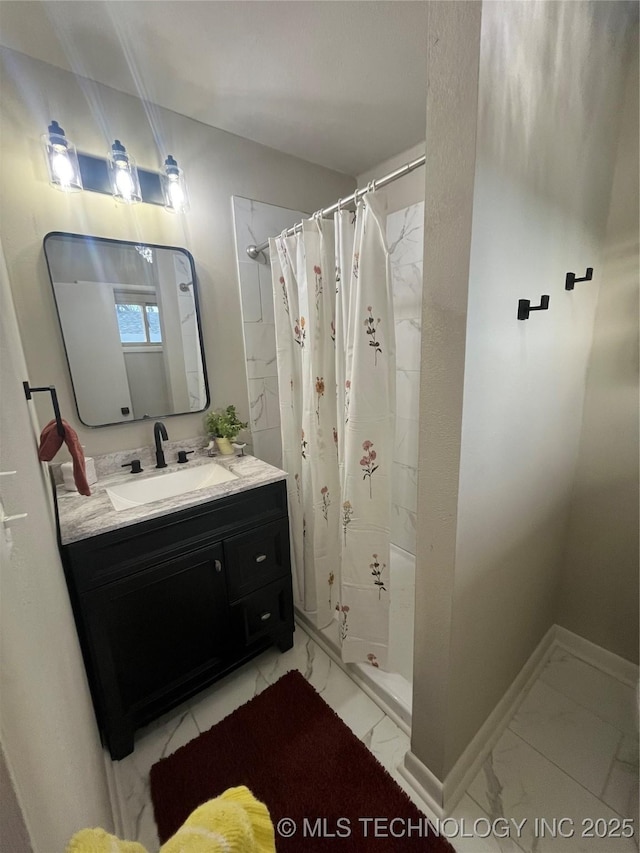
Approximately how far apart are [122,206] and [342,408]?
1.27m

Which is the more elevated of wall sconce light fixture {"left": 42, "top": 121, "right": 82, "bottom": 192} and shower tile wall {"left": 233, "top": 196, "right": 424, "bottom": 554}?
wall sconce light fixture {"left": 42, "top": 121, "right": 82, "bottom": 192}

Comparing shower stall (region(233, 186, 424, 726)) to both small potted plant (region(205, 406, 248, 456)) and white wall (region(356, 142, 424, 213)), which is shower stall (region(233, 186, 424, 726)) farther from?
small potted plant (region(205, 406, 248, 456))

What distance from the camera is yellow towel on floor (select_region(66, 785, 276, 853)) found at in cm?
32

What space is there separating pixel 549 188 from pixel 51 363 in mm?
1800

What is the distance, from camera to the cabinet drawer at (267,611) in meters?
1.47

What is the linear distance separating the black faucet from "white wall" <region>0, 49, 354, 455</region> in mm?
88

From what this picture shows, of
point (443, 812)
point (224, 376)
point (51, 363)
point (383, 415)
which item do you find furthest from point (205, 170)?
point (443, 812)

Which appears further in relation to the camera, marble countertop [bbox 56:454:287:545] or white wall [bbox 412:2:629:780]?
marble countertop [bbox 56:454:287:545]

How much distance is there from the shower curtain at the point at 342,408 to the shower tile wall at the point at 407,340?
650mm

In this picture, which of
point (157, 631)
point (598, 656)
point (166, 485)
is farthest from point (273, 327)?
point (598, 656)

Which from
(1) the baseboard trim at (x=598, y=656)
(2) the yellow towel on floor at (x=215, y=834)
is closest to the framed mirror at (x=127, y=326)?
(2) the yellow towel on floor at (x=215, y=834)

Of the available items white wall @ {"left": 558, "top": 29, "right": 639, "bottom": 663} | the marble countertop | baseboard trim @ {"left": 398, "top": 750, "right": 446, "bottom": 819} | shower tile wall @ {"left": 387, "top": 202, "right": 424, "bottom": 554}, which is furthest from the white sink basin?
white wall @ {"left": 558, "top": 29, "right": 639, "bottom": 663}

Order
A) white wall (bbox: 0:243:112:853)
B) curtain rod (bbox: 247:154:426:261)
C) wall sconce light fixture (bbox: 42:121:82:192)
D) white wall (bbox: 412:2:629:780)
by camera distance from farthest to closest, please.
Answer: wall sconce light fixture (bbox: 42:121:82:192), curtain rod (bbox: 247:154:426:261), white wall (bbox: 412:2:629:780), white wall (bbox: 0:243:112:853)

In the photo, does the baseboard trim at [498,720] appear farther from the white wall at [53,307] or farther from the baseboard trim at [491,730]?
the white wall at [53,307]
